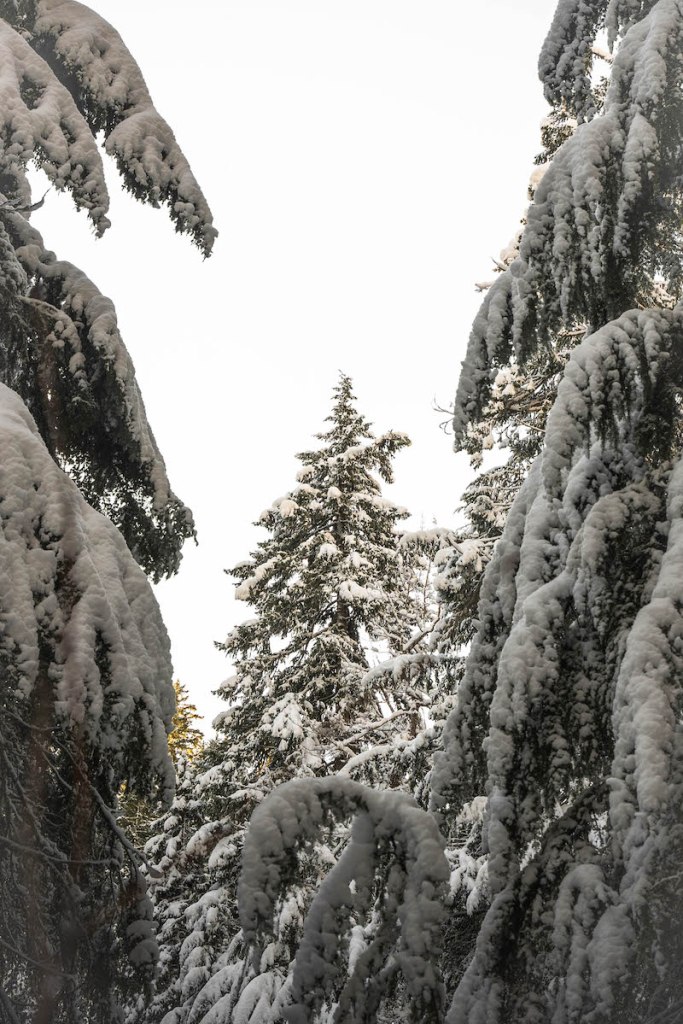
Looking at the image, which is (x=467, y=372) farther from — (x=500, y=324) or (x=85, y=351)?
(x=85, y=351)

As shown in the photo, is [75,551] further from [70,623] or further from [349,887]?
[349,887]

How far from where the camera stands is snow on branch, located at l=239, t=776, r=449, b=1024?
2.66 metres

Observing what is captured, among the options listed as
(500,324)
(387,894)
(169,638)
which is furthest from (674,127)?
(387,894)

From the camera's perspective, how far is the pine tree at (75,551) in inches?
113

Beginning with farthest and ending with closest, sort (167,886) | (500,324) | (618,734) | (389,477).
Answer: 1. (389,477)
2. (167,886)
3. (500,324)
4. (618,734)

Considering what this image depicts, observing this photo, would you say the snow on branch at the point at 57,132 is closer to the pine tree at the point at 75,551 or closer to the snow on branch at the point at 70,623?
the pine tree at the point at 75,551

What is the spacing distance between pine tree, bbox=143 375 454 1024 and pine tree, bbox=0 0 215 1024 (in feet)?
18.0

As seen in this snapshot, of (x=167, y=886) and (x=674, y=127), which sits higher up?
(x=674, y=127)

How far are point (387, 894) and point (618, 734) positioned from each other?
94 cm

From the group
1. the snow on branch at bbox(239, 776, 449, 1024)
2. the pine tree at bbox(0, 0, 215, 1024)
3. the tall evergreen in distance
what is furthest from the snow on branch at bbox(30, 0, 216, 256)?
the tall evergreen in distance

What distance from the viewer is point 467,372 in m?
3.79

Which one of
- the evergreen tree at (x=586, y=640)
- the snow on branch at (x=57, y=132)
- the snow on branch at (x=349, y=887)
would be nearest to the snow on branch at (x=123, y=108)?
the snow on branch at (x=57, y=132)

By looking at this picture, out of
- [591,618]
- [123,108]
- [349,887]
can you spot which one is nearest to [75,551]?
[349,887]

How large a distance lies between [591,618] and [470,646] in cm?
81
